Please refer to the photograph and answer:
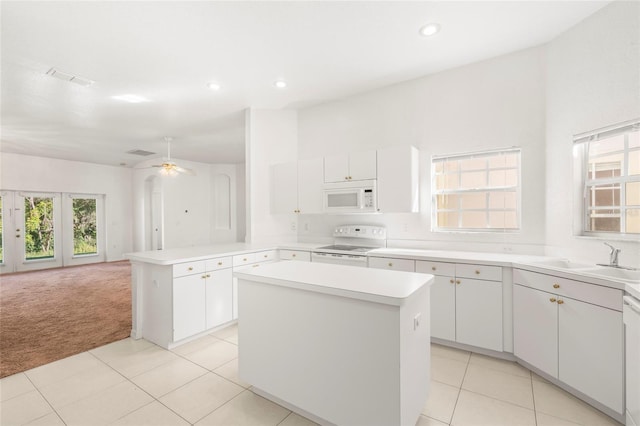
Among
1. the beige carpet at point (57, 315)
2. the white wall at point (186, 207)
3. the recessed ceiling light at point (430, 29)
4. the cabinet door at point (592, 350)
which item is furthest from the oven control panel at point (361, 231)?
the white wall at point (186, 207)

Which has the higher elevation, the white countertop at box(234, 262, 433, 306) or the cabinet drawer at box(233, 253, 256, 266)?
the white countertop at box(234, 262, 433, 306)

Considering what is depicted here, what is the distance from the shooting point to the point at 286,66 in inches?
124

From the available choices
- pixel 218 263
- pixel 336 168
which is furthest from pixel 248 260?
pixel 336 168

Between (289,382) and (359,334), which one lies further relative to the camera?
(289,382)

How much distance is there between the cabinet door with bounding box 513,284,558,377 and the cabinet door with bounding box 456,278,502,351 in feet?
0.44

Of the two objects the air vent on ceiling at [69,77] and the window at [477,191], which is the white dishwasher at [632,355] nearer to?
the window at [477,191]

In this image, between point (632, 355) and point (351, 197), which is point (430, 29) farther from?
point (632, 355)

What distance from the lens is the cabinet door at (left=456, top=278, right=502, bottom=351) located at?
8.43 feet

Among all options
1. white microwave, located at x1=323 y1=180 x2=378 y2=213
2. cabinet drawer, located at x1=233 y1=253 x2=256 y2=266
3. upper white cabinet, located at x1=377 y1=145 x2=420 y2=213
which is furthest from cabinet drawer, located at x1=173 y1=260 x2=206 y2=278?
upper white cabinet, located at x1=377 y1=145 x2=420 y2=213

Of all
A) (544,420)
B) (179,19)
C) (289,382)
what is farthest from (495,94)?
(289,382)

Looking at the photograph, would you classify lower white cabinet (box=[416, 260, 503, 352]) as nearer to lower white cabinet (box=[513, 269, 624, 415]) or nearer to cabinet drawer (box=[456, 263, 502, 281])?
cabinet drawer (box=[456, 263, 502, 281])

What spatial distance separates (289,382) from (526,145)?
313 centimetres

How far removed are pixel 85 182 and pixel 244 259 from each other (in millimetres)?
6861

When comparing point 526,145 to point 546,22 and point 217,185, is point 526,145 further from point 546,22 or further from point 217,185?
point 217,185
